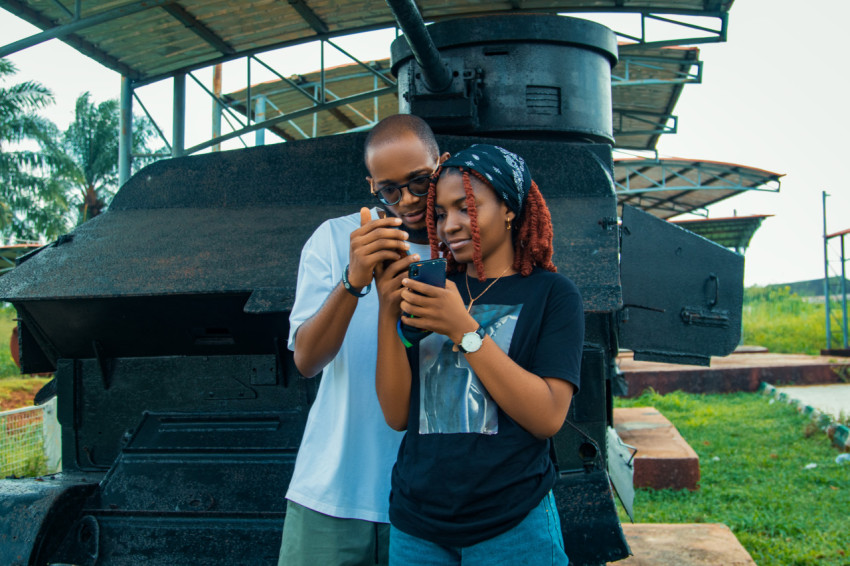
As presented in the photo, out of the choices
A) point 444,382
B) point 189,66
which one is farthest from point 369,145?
point 189,66

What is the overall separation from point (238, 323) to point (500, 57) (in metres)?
2.14

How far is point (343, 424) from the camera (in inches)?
76.5

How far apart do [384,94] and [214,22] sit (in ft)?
8.82

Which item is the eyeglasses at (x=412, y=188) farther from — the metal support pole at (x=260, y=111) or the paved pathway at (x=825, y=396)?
the metal support pole at (x=260, y=111)

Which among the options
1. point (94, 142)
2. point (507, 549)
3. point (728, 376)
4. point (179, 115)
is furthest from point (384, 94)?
point (94, 142)

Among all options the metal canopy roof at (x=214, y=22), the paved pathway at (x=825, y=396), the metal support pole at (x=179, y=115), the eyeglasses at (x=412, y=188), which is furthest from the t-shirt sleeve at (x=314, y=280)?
the metal support pole at (x=179, y=115)

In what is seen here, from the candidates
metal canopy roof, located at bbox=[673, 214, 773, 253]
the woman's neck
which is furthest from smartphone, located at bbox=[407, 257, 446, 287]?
metal canopy roof, located at bbox=[673, 214, 773, 253]

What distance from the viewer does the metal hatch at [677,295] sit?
338 centimetres

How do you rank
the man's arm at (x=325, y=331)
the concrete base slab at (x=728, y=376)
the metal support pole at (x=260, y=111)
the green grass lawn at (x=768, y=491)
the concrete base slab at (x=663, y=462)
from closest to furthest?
the man's arm at (x=325, y=331), the green grass lawn at (x=768, y=491), the concrete base slab at (x=663, y=462), the concrete base slab at (x=728, y=376), the metal support pole at (x=260, y=111)

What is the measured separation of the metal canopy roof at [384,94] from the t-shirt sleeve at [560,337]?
7811mm

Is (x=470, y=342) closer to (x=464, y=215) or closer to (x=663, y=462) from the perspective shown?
(x=464, y=215)

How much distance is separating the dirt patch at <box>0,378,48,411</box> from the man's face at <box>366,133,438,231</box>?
12703 millimetres

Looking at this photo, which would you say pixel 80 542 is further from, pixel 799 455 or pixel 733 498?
pixel 799 455

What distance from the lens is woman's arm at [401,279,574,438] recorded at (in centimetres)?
155
